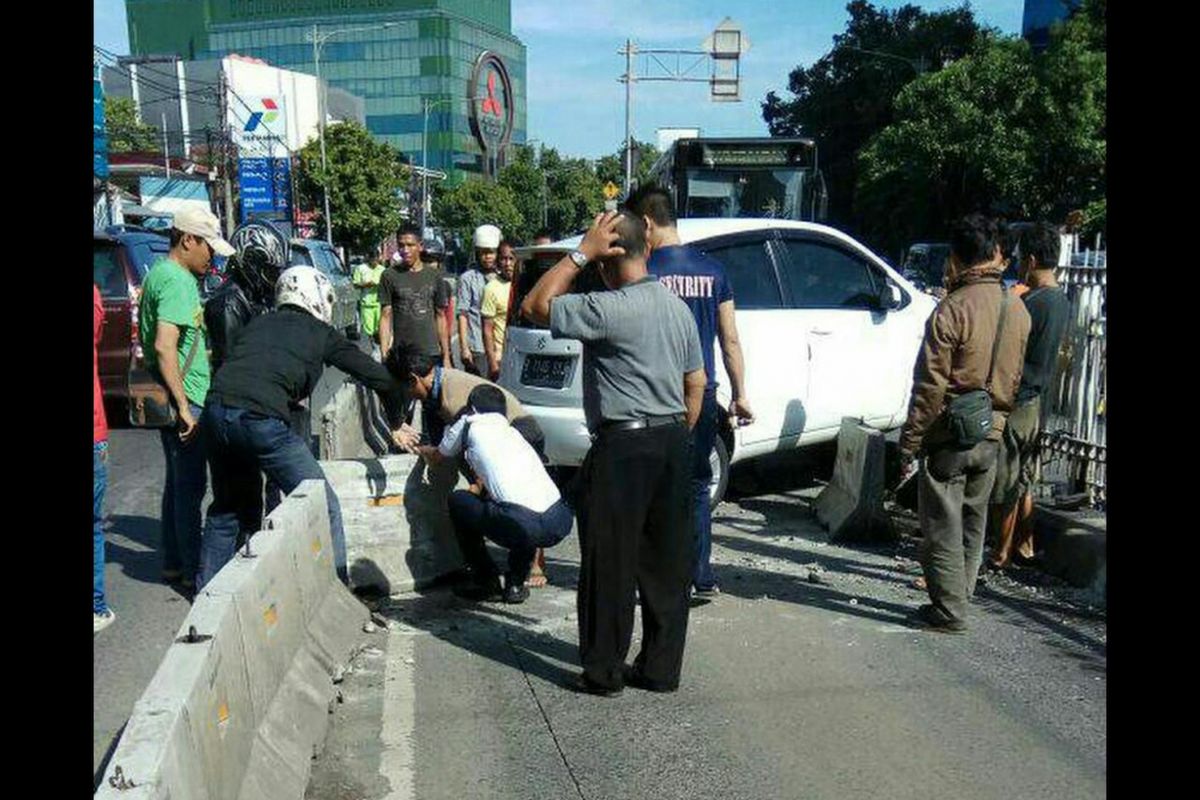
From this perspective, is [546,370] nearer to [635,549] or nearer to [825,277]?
[825,277]

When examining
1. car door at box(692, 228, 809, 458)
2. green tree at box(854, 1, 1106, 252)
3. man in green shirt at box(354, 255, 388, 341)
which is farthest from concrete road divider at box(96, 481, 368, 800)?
green tree at box(854, 1, 1106, 252)

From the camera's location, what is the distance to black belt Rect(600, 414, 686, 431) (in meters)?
4.27

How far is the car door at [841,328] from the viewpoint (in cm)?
757

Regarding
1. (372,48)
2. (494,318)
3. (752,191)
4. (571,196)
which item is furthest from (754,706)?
(372,48)

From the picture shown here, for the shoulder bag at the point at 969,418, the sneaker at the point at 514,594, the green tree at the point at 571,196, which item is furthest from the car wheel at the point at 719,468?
the green tree at the point at 571,196

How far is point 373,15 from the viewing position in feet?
362

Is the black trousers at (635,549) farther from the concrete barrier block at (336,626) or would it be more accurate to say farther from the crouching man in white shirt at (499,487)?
the concrete barrier block at (336,626)

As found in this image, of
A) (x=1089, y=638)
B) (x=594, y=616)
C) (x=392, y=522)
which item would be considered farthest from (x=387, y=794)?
(x=1089, y=638)

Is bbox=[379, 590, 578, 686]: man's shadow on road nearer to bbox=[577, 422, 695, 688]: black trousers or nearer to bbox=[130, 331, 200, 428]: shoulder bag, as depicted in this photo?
bbox=[577, 422, 695, 688]: black trousers

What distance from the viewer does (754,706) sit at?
436 centimetres
